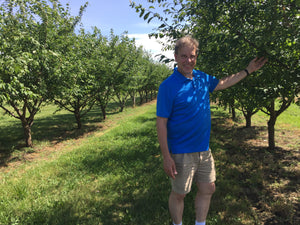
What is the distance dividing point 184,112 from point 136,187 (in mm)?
2813

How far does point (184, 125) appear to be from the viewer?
7.32 ft

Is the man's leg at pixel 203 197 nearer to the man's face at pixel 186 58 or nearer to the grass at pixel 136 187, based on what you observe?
the grass at pixel 136 187

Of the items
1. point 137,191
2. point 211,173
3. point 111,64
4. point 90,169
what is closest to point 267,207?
point 211,173

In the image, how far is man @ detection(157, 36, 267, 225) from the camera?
7.13 ft

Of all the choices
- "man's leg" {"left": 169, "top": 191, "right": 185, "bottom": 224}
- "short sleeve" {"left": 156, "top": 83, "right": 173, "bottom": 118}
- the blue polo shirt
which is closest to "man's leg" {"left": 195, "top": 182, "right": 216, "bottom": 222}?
"man's leg" {"left": 169, "top": 191, "right": 185, "bottom": 224}

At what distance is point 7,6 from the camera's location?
7324mm

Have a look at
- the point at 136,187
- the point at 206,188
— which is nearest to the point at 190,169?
the point at 206,188

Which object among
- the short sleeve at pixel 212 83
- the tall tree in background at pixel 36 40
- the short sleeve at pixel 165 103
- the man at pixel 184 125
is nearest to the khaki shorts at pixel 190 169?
the man at pixel 184 125

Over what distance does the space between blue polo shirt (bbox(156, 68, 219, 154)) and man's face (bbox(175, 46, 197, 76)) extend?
98 mm

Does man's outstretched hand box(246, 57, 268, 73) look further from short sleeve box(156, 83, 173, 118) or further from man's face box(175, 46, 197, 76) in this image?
short sleeve box(156, 83, 173, 118)

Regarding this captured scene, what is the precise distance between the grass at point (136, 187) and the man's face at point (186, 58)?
249 centimetres

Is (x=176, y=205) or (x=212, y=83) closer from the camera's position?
(x=176, y=205)

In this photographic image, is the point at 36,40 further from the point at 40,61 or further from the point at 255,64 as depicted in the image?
the point at 255,64

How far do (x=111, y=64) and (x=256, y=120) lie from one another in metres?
9.87
